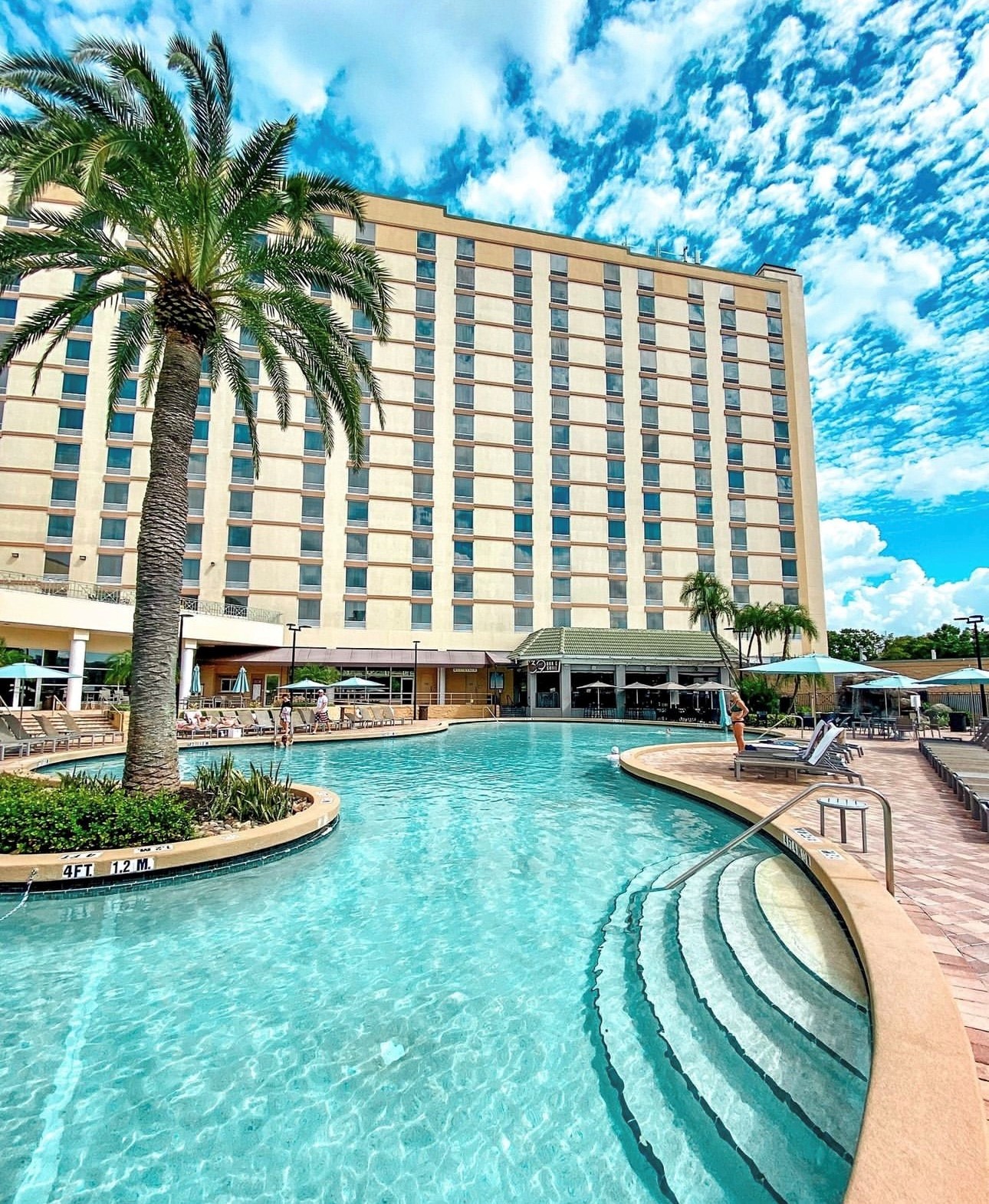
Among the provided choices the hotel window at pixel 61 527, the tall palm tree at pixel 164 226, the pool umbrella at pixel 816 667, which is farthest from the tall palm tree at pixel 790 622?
the hotel window at pixel 61 527

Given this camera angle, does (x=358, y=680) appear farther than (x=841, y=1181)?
Yes

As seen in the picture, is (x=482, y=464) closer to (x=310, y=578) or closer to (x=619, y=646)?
(x=310, y=578)

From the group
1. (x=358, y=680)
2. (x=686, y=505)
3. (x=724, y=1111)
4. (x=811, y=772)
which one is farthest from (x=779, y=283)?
(x=724, y=1111)

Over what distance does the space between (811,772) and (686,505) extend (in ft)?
111

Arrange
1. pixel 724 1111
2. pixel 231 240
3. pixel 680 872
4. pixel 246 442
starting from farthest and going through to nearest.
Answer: pixel 246 442
pixel 231 240
pixel 680 872
pixel 724 1111

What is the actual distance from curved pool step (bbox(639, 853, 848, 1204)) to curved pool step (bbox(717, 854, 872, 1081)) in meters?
0.41

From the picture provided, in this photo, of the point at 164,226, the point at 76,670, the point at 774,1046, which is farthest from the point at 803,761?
the point at 76,670

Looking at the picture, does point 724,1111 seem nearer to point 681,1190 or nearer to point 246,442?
point 681,1190

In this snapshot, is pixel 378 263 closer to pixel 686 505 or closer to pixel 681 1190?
pixel 681 1190

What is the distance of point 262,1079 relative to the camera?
3568mm

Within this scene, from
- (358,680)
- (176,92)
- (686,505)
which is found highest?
(686,505)

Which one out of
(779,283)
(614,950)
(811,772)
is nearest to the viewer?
(614,950)

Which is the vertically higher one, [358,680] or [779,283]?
[779,283]

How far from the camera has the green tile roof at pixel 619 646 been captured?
36.1 meters
